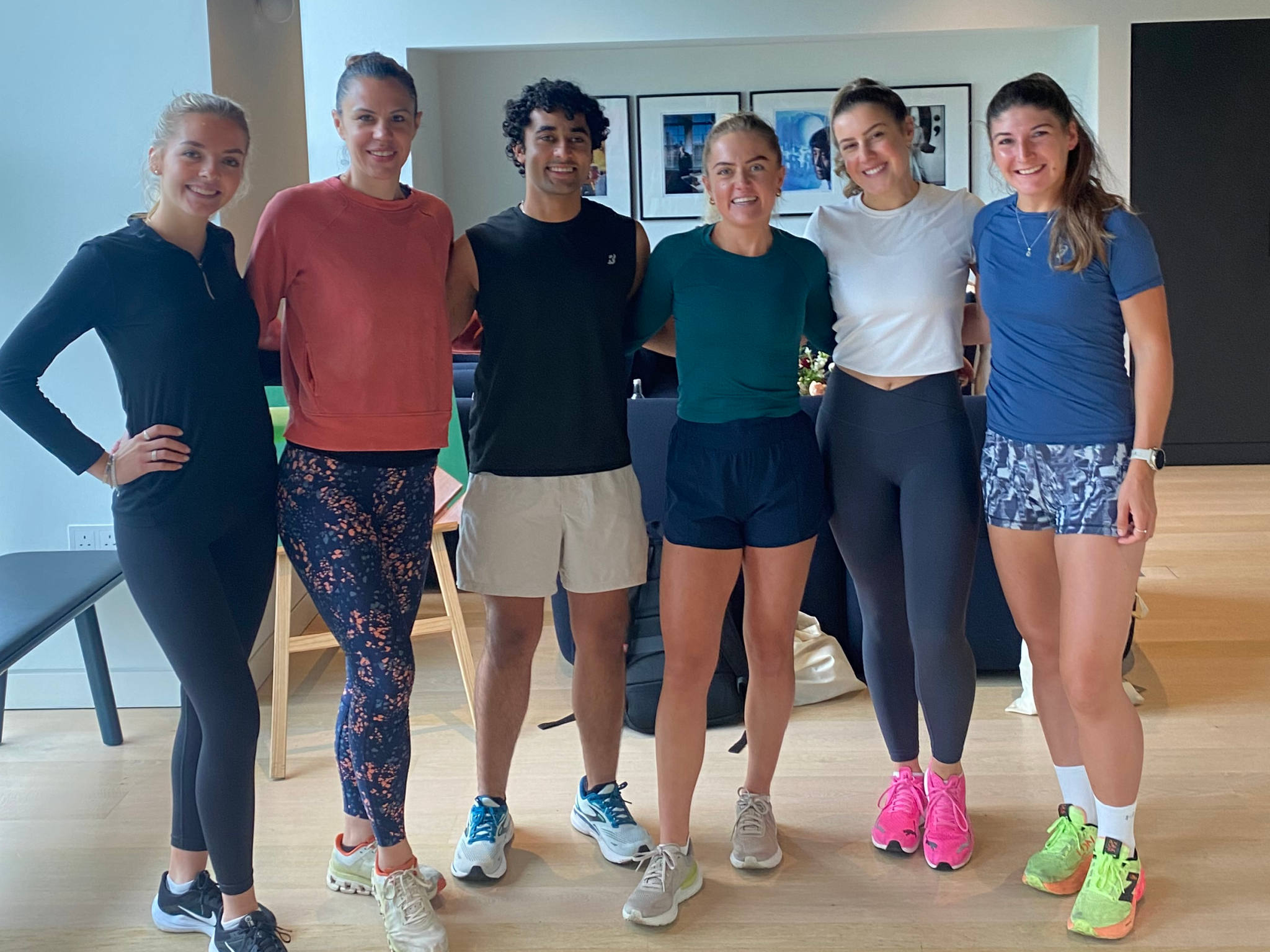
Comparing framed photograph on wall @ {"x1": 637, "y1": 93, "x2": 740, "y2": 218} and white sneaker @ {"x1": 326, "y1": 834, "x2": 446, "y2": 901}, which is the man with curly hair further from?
framed photograph on wall @ {"x1": 637, "y1": 93, "x2": 740, "y2": 218}

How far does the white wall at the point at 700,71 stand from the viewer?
22.1ft

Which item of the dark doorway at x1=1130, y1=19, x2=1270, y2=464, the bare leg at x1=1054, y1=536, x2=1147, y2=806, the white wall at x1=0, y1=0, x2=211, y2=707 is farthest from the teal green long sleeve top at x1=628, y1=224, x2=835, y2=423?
the dark doorway at x1=1130, y1=19, x2=1270, y2=464

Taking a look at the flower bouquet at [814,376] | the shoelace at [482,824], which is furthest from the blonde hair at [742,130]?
the flower bouquet at [814,376]

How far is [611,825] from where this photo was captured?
238 centimetres

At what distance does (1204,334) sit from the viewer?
6188 millimetres

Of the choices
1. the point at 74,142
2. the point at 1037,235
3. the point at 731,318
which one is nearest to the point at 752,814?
the point at 731,318

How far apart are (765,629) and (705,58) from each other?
5.44 metres

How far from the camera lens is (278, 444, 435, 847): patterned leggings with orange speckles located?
6.35ft

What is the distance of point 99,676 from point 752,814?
5.71 feet

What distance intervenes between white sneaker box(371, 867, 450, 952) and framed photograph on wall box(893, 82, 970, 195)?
18.8ft

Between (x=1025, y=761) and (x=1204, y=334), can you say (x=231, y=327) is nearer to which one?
(x=1025, y=761)

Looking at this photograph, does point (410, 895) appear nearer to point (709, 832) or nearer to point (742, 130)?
point (709, 832)

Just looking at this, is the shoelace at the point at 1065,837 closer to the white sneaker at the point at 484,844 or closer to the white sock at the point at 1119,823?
the white sock at the point at 1119,823

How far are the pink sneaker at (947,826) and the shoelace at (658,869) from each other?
0.54 meters
